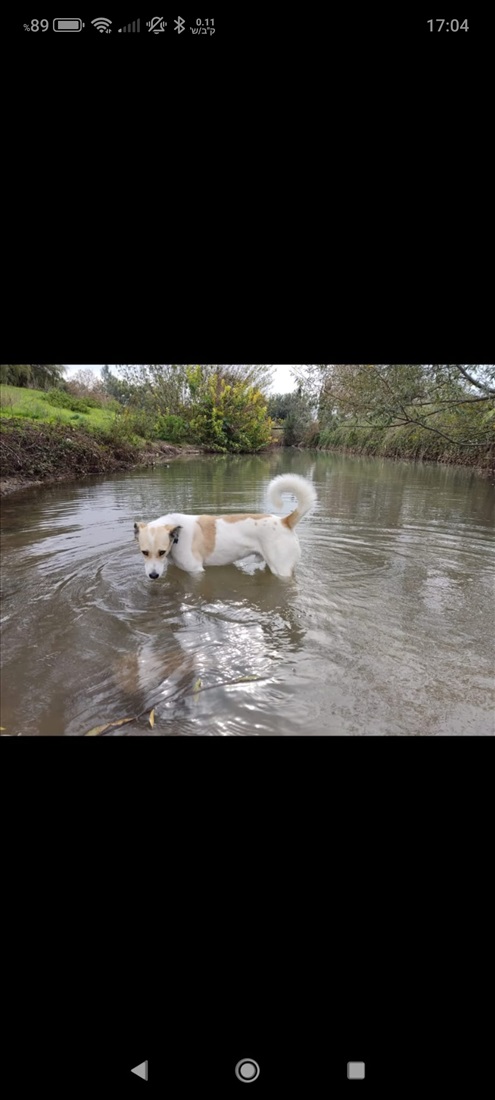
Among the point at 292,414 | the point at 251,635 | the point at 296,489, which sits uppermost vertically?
the point at 292,414

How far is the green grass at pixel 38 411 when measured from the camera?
8945mm

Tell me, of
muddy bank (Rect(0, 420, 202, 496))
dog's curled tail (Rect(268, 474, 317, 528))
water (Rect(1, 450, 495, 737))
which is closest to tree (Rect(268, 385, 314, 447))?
muddy bank (Rect(0, 420, 202, 496))

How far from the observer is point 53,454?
9.92m

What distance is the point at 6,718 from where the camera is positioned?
7.64ft

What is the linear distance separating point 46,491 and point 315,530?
633 centimetres

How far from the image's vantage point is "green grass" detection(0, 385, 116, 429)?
29.3 feet

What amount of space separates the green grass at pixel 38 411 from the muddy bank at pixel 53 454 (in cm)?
35

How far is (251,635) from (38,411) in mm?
9701
